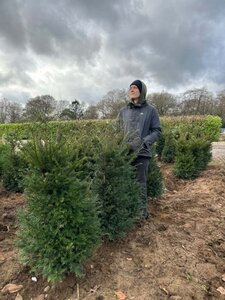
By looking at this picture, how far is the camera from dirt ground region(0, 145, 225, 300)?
2.88 m

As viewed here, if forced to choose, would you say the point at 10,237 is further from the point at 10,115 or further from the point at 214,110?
the point at 10,115

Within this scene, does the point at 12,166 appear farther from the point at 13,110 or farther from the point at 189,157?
the point at 13,110

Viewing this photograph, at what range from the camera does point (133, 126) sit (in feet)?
14.1

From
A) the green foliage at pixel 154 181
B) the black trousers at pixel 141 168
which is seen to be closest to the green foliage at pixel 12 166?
the green foliage at pixel 154 181

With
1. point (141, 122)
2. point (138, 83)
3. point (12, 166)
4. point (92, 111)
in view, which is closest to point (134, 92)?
point (138, 83)

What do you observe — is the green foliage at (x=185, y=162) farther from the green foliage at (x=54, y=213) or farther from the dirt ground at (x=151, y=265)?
the green foliage at (x=54, y=213)

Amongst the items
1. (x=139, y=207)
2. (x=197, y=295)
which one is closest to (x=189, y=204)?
(x=139, y=207)

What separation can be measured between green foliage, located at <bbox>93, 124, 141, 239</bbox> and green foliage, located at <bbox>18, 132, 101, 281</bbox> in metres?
0.75

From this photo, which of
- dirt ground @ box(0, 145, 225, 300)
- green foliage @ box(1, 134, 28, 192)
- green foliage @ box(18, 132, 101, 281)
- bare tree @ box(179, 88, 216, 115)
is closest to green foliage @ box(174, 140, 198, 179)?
dirt ground @ box(0, 145, 225, 300)

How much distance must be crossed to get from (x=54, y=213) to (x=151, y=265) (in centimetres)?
126

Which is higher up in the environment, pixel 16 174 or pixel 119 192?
pixel 119 192

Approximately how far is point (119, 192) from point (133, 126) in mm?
1044

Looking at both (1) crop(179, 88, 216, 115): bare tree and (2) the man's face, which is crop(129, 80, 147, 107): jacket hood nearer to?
(2) the man's face

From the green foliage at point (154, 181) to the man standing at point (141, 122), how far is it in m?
1.05
